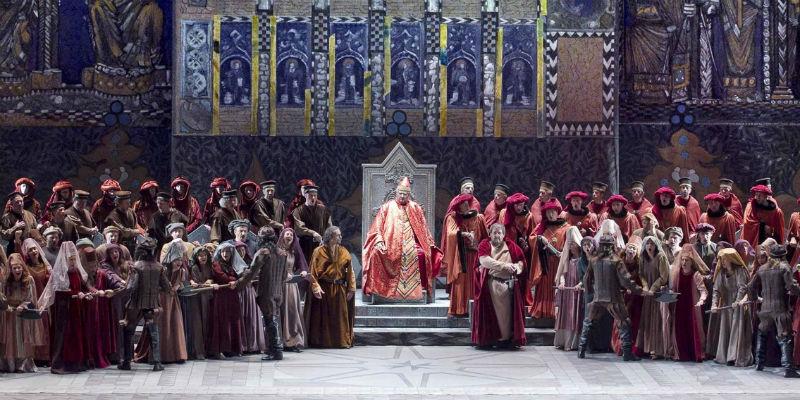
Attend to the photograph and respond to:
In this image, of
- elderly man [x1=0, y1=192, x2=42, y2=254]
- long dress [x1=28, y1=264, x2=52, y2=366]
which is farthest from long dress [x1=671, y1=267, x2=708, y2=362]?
elderly man [x1=0, y1=192, x2=42, y2=254]

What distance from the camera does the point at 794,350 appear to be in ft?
46.7

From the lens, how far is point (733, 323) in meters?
14.6

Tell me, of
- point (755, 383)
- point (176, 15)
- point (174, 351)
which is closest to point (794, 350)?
point (755, 383)

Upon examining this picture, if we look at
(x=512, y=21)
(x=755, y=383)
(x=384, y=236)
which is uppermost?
(x=512, y=21)

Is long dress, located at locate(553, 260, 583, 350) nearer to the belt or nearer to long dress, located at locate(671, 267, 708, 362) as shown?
long dress, located at locate(671, 267, 708, 362)

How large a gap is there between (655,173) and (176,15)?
6.77 meters

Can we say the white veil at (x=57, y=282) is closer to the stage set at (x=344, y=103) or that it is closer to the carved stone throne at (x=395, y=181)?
the carved stone throne at (x=395, y=181)

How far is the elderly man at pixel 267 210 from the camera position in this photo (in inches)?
655

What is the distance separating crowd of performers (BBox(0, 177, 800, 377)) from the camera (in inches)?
553

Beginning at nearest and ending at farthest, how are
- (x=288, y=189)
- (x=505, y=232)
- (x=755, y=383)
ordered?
1. (x=755, y=383)
2. (x=505, y=232)
3. (x=288, y=189)

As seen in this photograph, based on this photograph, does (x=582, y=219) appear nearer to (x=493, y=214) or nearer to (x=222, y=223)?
(x=493, y=214)

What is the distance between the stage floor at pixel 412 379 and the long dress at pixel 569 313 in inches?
13.4

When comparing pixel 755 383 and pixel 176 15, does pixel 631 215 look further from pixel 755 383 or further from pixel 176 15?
pixel 176 15

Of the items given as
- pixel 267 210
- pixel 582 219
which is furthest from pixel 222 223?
pixel 582 219
